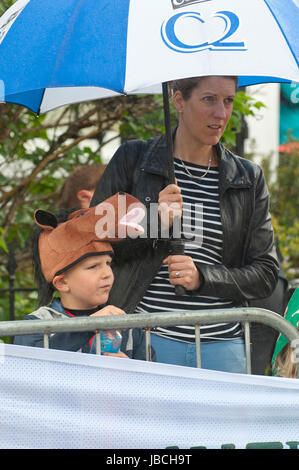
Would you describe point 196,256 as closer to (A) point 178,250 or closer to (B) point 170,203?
(A) point 178,250

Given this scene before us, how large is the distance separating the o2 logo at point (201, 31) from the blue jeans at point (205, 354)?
1.22 meters

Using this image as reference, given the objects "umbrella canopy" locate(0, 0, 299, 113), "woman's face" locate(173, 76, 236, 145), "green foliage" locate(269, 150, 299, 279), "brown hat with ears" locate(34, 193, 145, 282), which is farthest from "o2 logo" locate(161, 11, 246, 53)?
"green foliage" locate(269, 150, 299, 279)

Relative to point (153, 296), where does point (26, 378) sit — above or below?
below

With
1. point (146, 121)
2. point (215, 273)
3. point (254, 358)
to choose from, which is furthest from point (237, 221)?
point (146, 121)

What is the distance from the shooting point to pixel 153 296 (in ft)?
10.8

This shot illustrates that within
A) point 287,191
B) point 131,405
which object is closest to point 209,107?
point 131,405

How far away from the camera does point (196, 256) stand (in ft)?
10.8

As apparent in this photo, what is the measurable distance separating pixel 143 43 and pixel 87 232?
2.64 feet

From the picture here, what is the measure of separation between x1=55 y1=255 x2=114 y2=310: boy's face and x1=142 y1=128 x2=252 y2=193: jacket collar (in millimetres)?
466

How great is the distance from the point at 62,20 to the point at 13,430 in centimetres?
148

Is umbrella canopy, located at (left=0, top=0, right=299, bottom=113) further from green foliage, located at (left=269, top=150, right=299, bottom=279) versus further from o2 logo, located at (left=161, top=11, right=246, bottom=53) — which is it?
green foliage, located at (left=269, top=150, right=299, bottom=279)

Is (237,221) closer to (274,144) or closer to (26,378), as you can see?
(26,378)

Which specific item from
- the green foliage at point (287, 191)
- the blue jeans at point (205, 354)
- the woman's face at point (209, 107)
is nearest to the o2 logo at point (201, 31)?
the woman's face at point (209, 107)

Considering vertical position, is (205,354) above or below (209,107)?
below
